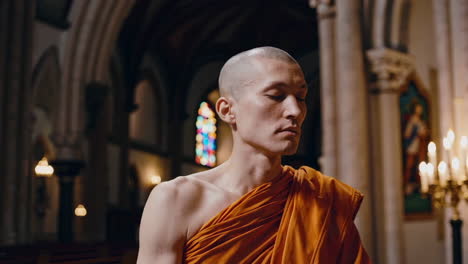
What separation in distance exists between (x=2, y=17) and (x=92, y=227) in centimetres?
710

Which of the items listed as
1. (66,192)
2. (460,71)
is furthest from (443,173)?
(66,192)

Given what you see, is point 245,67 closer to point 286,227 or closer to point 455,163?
point 286,227

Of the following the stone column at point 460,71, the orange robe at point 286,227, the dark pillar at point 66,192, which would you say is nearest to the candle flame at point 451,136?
the stone column at point 460,71

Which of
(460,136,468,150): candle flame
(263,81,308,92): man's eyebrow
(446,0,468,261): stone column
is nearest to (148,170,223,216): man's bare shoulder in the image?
(263,81,308,92): man's eyebrow

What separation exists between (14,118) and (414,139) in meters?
6.01

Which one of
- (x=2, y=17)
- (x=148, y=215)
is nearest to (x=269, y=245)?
(x=148, y=215)

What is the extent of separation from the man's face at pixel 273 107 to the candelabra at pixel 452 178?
13.8 ft

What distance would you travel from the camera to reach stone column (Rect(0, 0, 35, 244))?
8.96 meters

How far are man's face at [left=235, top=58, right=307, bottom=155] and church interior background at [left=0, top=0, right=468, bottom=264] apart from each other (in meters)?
1.95

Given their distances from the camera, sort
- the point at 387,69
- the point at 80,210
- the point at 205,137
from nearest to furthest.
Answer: the point at 387,69 < the point at 80,210 < the point at 205,137

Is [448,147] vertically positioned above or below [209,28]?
below

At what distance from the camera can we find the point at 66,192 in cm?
1379

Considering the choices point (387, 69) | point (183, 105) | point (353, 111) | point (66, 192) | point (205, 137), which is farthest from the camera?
point (205, 137)

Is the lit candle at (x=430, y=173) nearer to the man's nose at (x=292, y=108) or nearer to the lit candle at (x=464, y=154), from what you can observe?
the lit candle at (x=464, y=154)
